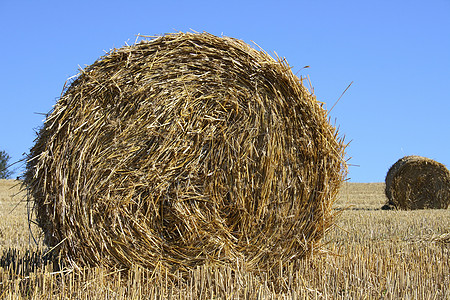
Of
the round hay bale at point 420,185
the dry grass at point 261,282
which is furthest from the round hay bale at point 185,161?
the round hay bale at point 420,185

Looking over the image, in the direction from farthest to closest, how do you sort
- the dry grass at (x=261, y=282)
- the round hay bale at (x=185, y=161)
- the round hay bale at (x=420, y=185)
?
the round hay bale at (x=420, y=185), the round hay bale at (x=185, y=161), the dry grass at (x=261, y=282)

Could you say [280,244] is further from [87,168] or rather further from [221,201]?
[87,168]

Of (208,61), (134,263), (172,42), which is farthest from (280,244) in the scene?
(172,42)

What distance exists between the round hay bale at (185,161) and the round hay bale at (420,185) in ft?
26.8

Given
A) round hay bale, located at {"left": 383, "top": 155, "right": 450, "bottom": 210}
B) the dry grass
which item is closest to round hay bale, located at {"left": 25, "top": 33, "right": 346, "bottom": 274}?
the dry grass

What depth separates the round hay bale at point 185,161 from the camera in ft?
13.6

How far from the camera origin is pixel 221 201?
4.22m

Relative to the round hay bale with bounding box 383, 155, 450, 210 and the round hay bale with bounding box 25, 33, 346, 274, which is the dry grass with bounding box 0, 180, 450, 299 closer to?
the round hay bale with bounding box 25, 33, 346, 274

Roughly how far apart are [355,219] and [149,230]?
5.04 meters

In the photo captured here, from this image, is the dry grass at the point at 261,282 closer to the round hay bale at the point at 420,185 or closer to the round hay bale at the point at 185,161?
the round hay bale at the point at 185,161

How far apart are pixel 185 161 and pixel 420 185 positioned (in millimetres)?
9187

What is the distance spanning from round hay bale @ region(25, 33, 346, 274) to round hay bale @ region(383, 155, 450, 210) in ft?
26.8

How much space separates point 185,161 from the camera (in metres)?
4.16

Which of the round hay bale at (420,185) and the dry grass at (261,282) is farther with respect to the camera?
the round hay bale at (420,185)
